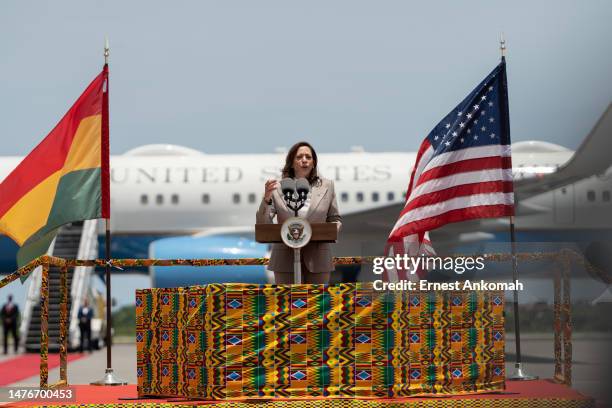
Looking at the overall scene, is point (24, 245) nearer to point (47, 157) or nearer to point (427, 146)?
point (47, 157)

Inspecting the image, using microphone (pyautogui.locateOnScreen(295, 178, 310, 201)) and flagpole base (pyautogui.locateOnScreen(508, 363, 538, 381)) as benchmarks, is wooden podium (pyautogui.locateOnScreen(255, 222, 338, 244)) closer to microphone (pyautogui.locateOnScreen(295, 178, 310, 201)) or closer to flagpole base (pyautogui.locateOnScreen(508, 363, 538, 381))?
microphone (pyautogui.locateOnScreen(295, 178, 310, 201))

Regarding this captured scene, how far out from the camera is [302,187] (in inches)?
214

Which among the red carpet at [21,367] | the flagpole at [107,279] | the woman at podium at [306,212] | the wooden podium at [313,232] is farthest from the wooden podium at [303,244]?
the red carpet at [21,367]

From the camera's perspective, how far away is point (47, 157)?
7.66 m

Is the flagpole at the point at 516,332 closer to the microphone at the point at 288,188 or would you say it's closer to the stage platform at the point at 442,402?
the stage platform at the point at 442,402

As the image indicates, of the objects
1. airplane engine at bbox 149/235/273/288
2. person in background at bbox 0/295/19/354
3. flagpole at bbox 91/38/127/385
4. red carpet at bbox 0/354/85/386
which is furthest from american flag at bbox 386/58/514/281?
person in background at bbox 0/295/19/354

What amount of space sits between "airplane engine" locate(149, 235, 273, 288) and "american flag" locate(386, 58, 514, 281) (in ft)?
32.4

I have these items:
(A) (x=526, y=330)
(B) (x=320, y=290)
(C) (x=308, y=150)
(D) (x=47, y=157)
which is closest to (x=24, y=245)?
(D) (x=47, y=157)

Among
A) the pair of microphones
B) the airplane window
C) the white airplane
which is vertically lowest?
the airplane window

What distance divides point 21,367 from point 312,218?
36.2 feet

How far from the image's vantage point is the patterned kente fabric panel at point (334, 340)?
16.6 feet

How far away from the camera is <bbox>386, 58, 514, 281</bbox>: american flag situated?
6371 mm

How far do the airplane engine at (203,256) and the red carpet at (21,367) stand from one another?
228 centimetres
